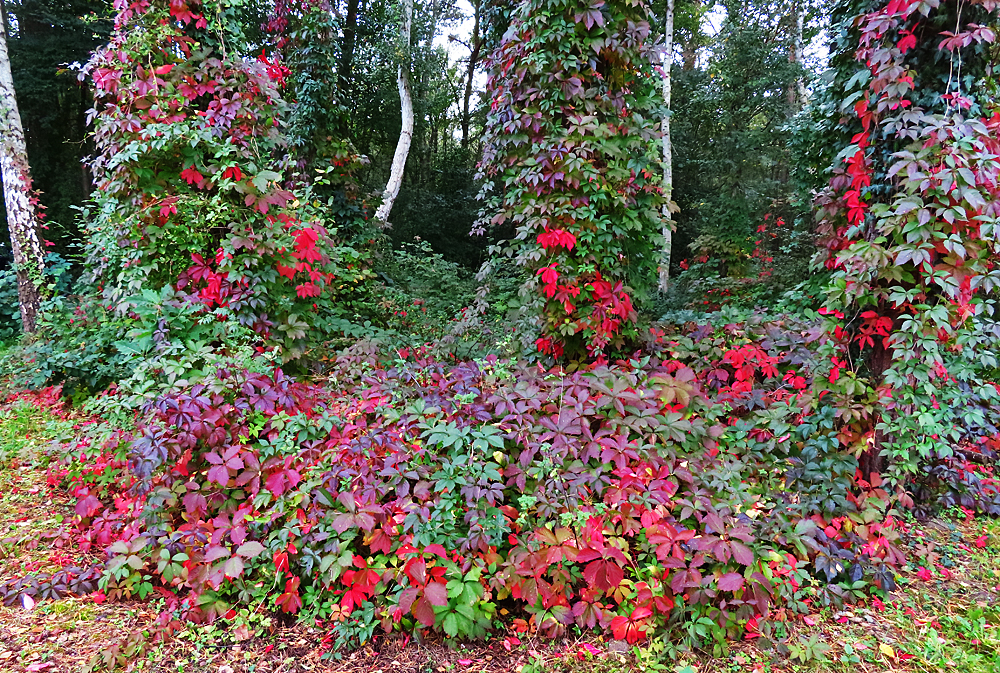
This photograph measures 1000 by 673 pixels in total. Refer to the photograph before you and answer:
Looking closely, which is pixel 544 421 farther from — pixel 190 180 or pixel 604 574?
pixel 190 180

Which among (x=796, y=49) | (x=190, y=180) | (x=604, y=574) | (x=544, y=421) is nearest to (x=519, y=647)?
(x=604, y=574)

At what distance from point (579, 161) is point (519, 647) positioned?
293 centimetres

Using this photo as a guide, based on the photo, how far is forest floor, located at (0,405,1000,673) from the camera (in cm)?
212

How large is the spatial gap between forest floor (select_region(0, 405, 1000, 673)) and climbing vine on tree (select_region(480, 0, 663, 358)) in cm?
208

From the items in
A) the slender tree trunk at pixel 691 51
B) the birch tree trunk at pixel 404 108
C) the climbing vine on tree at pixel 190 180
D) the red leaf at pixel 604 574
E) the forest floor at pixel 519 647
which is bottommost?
the forest floor at pixel 519 647

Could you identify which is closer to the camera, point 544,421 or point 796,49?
point 544,421

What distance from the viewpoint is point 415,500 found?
2.57m

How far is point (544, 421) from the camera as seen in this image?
266cm

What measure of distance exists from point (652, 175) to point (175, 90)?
3443 mm

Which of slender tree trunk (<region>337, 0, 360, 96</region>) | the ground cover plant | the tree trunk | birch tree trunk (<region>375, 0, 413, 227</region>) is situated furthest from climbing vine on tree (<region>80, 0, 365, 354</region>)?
the tree trunk

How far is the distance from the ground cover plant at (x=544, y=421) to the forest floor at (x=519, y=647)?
0.05 feet

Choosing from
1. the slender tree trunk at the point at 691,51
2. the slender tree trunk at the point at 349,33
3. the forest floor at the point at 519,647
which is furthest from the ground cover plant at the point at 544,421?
the slender tree trunk at the point at 691,51

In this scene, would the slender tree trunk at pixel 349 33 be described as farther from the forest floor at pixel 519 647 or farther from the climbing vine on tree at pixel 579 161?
the forest floor at pixel 519 647

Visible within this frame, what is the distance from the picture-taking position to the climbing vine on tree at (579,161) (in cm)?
375
